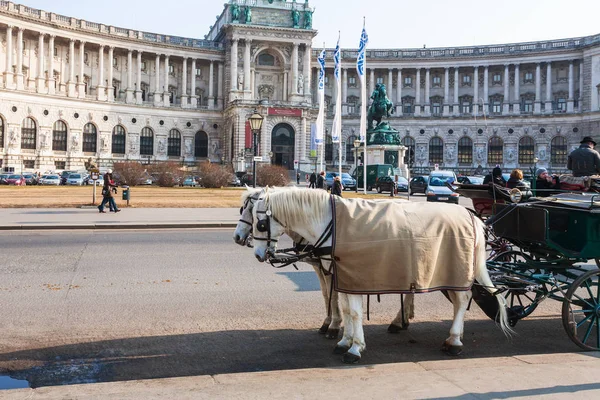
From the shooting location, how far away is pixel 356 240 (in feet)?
22.9

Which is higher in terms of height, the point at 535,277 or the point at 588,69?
the point at 588,69

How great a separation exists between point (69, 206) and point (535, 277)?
25493 mm

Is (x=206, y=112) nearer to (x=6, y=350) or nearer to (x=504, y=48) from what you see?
(x=504, y=48)

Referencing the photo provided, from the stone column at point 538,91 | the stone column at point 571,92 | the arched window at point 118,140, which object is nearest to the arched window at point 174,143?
the arched window at point 118,140

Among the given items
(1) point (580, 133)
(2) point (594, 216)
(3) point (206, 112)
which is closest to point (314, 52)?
(3) point (206, 112)

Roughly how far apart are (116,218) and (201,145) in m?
66.4

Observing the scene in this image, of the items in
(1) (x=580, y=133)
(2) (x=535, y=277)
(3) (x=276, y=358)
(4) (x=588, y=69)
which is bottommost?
(3) (x=276, y=358)

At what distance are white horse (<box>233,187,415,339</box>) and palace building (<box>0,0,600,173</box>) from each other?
67017mm

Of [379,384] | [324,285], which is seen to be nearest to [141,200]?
[324,285]

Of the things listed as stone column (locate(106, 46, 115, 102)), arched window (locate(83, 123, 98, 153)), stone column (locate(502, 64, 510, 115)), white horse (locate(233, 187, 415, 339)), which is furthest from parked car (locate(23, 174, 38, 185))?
stone column (locate(502, 64, 510, 115))

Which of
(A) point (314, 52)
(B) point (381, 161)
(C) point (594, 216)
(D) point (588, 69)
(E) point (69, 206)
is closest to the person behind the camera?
(C) point (594, 216)

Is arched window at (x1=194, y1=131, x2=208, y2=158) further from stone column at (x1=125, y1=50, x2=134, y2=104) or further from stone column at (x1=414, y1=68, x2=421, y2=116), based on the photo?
stone column at (x1=414, y1=68, x2=421, y2=116)

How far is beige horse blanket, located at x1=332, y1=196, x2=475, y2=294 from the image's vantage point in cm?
695

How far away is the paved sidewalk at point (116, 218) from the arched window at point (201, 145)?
60.8 metres
